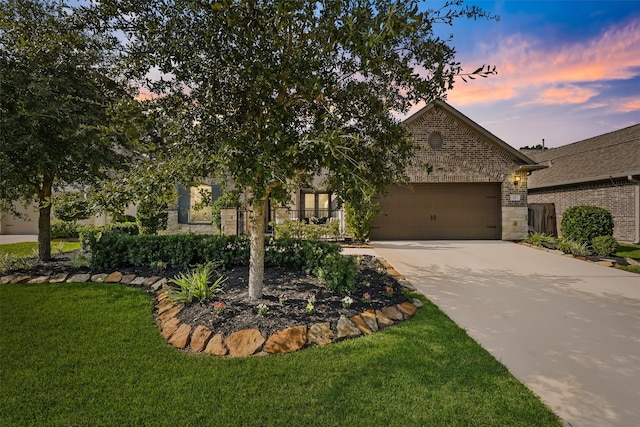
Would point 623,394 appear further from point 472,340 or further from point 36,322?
point 36,322

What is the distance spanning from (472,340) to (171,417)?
3.03 m

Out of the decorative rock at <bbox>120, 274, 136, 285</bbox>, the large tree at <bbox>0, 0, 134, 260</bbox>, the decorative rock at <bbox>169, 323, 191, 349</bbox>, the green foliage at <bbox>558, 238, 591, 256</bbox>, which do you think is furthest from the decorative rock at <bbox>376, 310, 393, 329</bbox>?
the green foliage at <bbox>558, 238, 591, 256</bbox>

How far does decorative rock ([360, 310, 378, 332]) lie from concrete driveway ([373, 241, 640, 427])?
110 centimetres

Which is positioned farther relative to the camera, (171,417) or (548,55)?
(548,55)

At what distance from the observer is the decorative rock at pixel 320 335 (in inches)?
136

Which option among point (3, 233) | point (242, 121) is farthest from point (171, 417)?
point (3, 233)

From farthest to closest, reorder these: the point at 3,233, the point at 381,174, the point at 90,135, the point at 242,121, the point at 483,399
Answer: the point at 3,233 < the point at 90,135 < the point at 381,174 < the point at 242,121 < the point at 483,399

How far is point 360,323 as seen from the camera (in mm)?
3842

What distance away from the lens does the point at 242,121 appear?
3801 mm

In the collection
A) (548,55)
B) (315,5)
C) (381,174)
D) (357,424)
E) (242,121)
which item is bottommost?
(357,424)

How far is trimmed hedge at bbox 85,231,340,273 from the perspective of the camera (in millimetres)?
6109

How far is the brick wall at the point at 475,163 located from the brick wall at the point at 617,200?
399cm

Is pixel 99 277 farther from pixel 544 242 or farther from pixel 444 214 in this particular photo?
pixel 544 242

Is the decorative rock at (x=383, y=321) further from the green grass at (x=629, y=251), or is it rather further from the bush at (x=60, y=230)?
the bush at (x=60, y=230)
